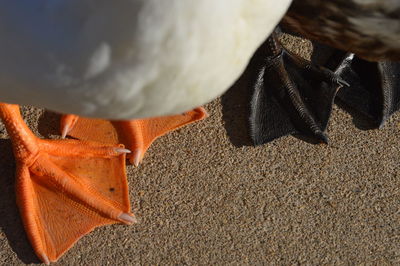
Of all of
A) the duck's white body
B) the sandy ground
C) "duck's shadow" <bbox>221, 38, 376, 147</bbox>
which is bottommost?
the sandy ground

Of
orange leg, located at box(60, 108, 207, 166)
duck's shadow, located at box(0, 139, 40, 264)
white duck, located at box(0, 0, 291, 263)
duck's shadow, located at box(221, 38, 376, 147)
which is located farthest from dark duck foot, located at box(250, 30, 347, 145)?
white duck, located at box(0, 0, 291, 263)

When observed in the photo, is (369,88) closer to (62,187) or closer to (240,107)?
(240,107)

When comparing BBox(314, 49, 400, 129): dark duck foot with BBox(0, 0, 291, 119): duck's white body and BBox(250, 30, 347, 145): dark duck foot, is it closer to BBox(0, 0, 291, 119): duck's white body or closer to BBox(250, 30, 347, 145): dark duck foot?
BBox(250, 30, 347, 145): dark duck foot

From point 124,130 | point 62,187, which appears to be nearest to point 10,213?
point 62,187

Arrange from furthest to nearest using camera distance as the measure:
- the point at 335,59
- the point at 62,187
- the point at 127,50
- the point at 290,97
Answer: the point at 335,59
the point at 290,97
the point at 62,187
the point at 127,50

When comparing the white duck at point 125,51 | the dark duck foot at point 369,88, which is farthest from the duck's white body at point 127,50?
the dark duck foot at point 369,88

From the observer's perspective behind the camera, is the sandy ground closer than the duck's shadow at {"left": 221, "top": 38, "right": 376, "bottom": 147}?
Yes

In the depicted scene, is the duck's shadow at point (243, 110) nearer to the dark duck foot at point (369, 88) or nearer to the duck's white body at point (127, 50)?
the dark duck foot at point (369, 88)
